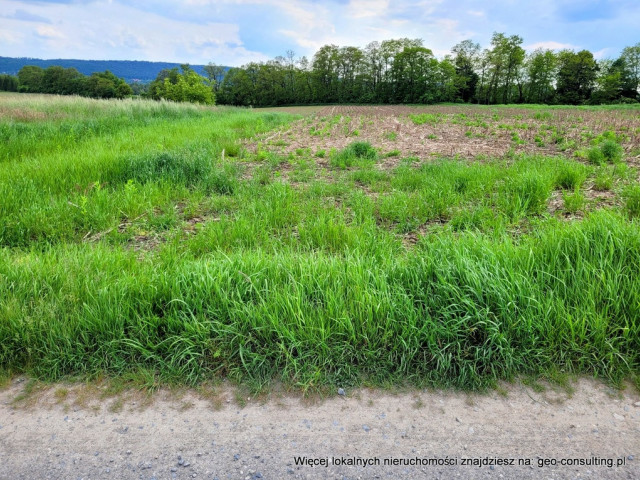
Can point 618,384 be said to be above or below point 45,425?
above

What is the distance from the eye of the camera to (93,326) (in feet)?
9.26

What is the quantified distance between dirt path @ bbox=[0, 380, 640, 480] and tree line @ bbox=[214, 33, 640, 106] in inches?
2542

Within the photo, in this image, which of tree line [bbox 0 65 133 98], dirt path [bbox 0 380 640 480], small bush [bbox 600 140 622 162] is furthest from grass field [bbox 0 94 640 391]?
tree line [bbox 0 65 133 98]

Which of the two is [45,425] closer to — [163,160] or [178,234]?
[178,234]

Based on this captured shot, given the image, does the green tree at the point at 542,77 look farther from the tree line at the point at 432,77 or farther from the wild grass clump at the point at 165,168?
the wild grass clump at the point at 165,168

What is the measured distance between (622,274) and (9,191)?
Answer: 7.78m

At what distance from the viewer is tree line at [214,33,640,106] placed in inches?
2333

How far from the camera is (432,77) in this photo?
74062mm

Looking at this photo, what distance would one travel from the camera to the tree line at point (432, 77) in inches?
2333

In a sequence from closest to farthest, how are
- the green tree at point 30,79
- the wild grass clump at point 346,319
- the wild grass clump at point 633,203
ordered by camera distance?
1. the wild grass clump at point 346,319
2. the wild grass clump at point 633,203
3. the green tree at point 30,79

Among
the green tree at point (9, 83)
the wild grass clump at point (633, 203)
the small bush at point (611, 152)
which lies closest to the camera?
the wild grass clump at point (633, 203)

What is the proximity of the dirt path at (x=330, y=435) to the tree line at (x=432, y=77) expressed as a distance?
64575 millimetres

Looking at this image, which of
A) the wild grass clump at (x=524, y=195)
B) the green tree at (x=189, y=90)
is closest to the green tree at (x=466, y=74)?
the green tree at (x=189, y=90)

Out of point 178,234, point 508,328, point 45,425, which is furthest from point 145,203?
point 508,328
